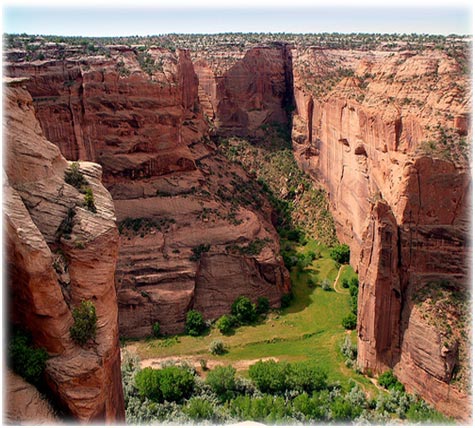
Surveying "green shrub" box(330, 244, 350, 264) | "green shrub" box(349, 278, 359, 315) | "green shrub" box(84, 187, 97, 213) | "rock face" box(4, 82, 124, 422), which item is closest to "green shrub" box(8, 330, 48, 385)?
"rock face" box(4, 82, 124, 422)

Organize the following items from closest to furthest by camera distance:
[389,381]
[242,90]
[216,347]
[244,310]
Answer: [389,381] → [216,347] → [244,310] → [242,90]

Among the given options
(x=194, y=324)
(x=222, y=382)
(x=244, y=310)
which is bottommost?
(x=222, y=382)

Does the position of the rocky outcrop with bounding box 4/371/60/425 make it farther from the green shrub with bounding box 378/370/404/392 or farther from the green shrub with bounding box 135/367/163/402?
the green shrub with bounding box 378/370/404/392

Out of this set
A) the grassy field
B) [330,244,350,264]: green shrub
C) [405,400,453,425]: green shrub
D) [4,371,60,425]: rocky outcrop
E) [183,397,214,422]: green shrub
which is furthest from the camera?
[330,244,350,264]: green shrub

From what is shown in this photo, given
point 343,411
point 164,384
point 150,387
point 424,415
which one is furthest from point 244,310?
point 424,415

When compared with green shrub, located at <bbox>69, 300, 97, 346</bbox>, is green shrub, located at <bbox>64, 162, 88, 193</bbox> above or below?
above

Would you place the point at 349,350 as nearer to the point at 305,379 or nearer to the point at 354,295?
the point at 305,379

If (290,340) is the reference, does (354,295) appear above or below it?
above
